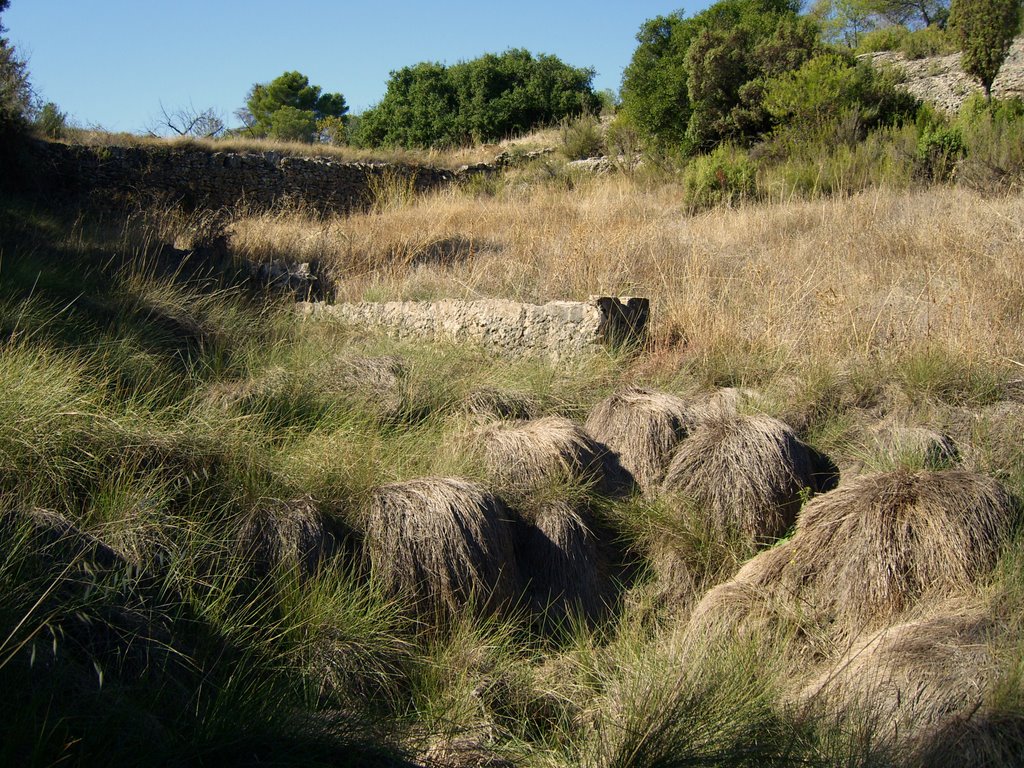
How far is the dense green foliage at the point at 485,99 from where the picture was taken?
2311 cm

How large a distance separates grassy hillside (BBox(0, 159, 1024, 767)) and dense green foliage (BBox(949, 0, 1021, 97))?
803cm

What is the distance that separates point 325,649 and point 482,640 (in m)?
0.73

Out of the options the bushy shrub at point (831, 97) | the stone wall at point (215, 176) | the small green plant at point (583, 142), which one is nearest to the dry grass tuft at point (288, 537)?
the bushy shrub at point (831, 97)

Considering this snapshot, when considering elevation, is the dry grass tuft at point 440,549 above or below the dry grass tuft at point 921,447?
below

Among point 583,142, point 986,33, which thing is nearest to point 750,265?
point 986,33

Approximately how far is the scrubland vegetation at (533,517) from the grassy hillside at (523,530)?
0.02 metres

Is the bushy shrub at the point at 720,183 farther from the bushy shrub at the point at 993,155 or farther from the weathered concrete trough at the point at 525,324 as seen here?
the weathered concrete trough at the point at 525,324

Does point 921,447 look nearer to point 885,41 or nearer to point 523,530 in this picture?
point 523,530

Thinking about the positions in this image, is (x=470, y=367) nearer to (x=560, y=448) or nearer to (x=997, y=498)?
(x=560, y=448)

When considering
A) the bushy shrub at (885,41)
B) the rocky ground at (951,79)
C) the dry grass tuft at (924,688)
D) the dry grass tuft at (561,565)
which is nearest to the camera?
the dry grass tuft at (924,688)

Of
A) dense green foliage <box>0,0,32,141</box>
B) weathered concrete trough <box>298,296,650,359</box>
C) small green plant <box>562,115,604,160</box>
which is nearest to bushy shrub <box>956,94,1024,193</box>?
weathered concrete trough <box>298,296,650,359</box>

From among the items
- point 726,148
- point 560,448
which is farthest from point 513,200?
point 560,448

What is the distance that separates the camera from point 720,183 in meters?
11.2

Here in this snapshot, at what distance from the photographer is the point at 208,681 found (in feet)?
8.83
